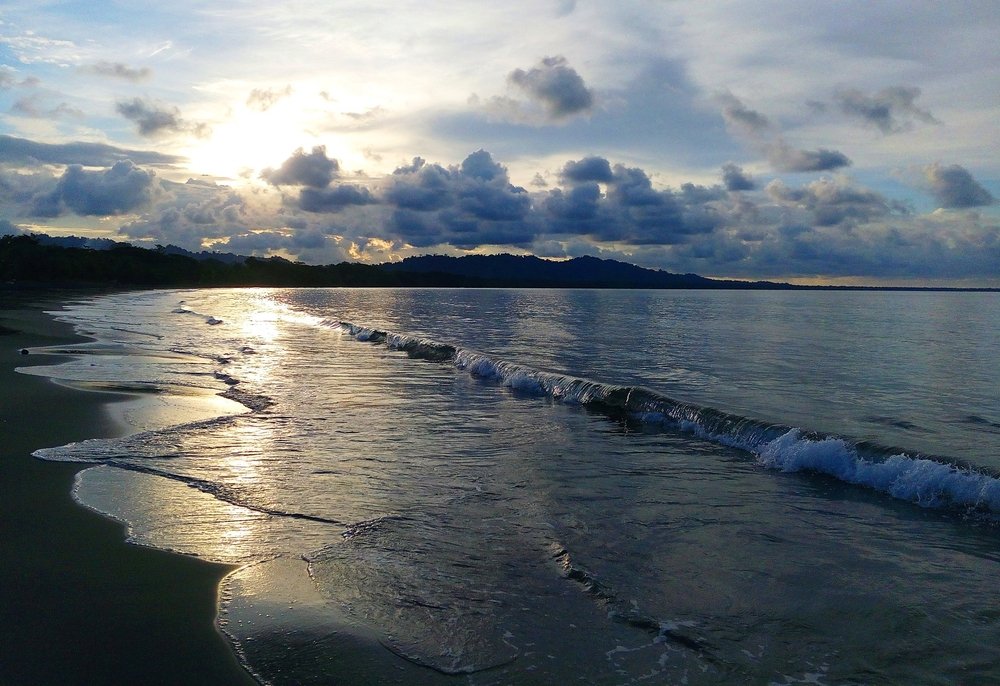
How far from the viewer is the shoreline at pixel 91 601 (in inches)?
191

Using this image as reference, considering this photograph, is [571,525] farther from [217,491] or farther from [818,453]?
[818,453]

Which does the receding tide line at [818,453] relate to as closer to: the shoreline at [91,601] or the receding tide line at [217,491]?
the receding tide line at [217,491]

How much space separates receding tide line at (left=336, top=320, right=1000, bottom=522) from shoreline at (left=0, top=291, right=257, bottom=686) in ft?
31.6

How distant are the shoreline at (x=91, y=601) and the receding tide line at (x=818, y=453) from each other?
9619 mm

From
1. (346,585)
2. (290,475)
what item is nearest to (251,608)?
(346,585)

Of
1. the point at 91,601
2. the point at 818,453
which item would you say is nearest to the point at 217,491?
the point at 91,601

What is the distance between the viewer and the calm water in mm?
5477

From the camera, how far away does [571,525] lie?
27.8 ft

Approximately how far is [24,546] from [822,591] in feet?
26.4

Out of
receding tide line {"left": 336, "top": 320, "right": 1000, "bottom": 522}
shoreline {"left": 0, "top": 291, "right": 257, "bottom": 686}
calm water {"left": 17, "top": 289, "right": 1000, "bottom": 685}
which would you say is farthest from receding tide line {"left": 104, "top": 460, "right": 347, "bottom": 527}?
receding tide line {"left": 336, "top": 320, "right": 1000, "bottom": 522}

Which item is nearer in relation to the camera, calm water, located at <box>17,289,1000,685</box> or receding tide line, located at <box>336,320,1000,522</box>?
calm water, located at <box>17,289,1000,685</box>

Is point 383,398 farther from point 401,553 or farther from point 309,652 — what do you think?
point 309,652

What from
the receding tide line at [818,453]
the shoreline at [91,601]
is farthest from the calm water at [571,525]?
the shoreline at [91,601]

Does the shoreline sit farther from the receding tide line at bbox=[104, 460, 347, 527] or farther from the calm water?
the receding tide line at bbox=[104, 460, 347, 527]
